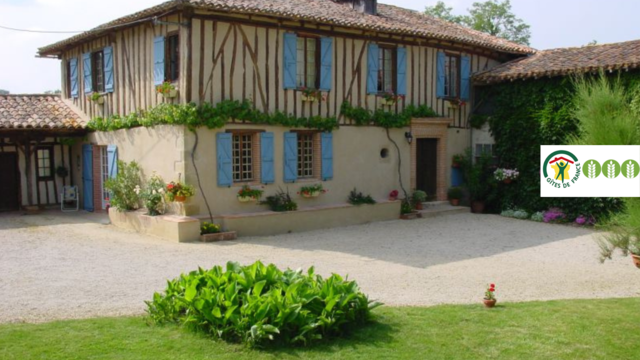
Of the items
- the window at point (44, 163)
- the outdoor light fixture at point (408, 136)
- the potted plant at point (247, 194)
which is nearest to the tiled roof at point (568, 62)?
the outdoor light fixture at point (408, 136)

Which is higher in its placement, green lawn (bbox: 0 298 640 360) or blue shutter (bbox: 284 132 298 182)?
blue shutter (bbox: 284 132 298 182)

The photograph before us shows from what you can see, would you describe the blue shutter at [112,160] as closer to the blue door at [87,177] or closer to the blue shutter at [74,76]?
the blue door at [87,177]

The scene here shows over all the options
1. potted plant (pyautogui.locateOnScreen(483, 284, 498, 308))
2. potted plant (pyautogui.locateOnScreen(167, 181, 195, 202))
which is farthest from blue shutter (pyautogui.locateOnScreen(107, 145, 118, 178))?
potted plant (pyautogui.locateOnScreen(483, 284, 498, 308))

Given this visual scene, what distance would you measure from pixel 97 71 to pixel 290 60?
19.3 feet

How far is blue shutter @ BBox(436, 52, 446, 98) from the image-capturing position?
16406 mm

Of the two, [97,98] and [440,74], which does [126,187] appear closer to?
[97,98]

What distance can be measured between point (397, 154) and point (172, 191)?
622cm

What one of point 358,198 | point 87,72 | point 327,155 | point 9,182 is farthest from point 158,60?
point 9,182

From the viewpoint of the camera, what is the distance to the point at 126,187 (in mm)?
13656

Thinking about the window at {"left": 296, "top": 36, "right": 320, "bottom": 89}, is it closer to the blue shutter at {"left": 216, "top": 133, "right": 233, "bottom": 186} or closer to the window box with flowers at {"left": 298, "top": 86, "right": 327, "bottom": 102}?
the window box with flowers at {"left": 298, "top": 86, "right": 327, "bottom": 102}

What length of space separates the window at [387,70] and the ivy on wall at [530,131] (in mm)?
3148

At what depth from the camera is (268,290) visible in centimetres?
611

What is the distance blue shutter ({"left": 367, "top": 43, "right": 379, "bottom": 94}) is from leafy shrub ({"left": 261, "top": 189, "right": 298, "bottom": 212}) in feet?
11.7

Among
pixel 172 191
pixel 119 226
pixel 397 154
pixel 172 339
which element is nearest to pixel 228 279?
pixel 172 339
